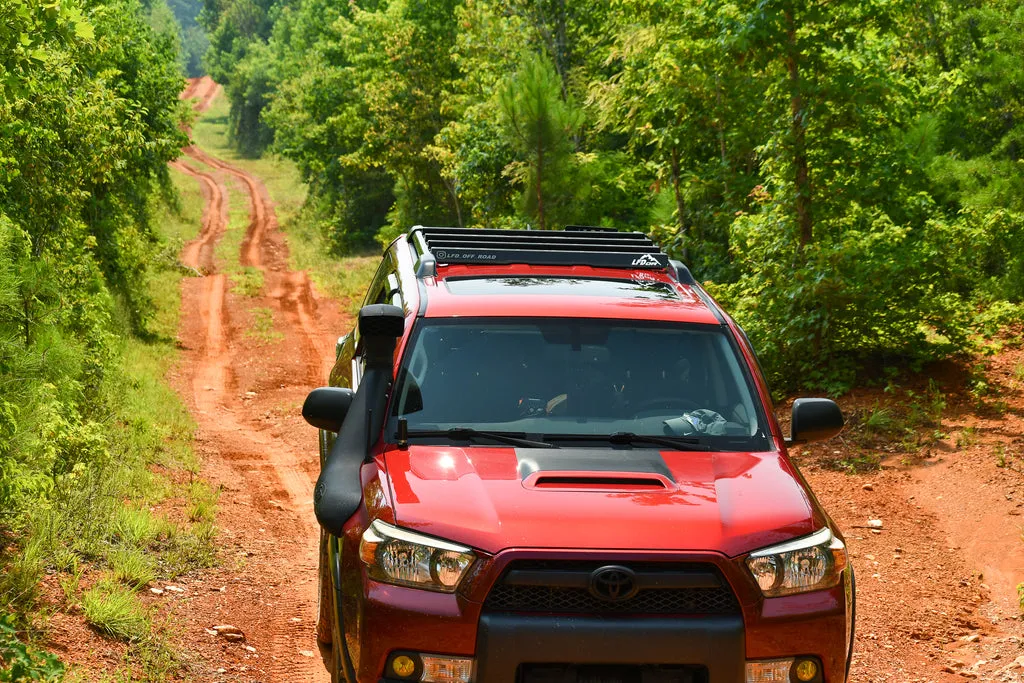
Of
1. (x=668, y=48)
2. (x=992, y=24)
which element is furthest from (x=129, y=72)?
(x=992, y=24)

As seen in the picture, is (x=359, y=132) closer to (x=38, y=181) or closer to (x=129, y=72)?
(x=129, y=72)

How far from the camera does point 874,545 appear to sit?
879cm

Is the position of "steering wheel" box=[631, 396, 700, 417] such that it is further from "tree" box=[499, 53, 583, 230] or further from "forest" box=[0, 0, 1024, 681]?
"tree" box=[499, 53, 583, 230]

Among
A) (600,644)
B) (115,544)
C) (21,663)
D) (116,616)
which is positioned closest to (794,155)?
(115,544)

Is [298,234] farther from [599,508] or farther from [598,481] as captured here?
[599,508]

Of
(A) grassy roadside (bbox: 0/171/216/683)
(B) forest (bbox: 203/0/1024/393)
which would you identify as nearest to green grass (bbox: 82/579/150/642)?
(A) grassy roadside (bbox: 0/171/216/683)

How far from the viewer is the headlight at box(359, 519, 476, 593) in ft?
13.0

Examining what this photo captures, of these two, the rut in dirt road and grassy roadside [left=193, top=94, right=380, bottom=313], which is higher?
the rut in dirt road

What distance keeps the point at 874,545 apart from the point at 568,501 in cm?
541

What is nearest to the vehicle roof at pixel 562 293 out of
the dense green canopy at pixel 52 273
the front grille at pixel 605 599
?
the front grille at pixel 605 599

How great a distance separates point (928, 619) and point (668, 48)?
30.5ft

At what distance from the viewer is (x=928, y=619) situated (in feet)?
24.4

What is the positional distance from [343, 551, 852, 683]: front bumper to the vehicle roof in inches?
66.6

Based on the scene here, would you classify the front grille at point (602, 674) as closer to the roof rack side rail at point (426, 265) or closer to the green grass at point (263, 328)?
the roof rack side rail at point (426, 265)
